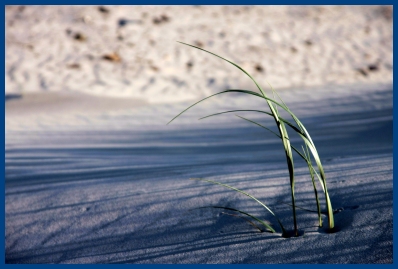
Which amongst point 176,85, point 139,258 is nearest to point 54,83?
point 176,85

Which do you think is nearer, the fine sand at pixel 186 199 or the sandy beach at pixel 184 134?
the fine sand at pixel 186 199

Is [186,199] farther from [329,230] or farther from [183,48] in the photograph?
[183,48]

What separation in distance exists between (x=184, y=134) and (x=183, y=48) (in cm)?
366

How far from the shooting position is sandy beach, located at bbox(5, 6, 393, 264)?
166cm

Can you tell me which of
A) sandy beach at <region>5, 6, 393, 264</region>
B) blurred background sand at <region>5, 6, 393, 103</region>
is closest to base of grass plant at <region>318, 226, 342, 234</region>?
sandy beach at <region>5, 6, 393, 264</region>

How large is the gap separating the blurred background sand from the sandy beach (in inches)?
1.4

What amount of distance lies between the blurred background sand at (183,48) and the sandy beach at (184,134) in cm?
4

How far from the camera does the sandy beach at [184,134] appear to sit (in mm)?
1663

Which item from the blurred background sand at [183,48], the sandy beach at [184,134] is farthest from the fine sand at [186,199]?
the blurred background sand at [183,48]

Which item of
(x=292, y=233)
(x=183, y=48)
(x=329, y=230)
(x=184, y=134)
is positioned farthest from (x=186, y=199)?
(x=183, y=48)

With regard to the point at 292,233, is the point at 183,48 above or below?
above

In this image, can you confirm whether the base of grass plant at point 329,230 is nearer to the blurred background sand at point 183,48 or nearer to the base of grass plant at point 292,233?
the base of grass plant at point 292,233

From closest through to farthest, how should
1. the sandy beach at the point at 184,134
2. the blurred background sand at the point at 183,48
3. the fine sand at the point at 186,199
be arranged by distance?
the fine sand at the point at 186,199
the sandy beach at the point at 184,134
the blurred background sand at the point at 183,48

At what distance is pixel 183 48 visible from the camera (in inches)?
286
